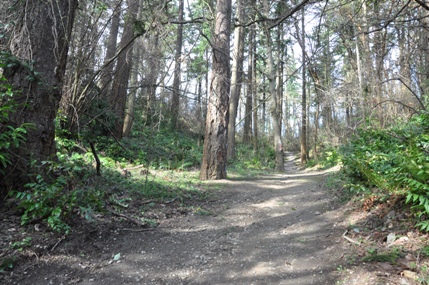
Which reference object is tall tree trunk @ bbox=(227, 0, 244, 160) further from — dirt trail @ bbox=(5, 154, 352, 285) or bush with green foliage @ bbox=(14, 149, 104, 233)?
bush with green foliage @ bbox=(14, 149, 104, 233)

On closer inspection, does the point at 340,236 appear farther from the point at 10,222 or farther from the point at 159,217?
the point at 10,222

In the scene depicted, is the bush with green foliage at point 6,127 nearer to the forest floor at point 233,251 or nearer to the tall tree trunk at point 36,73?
the tall tree trunk at point 36,73

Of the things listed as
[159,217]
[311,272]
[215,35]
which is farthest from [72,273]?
[215,35]

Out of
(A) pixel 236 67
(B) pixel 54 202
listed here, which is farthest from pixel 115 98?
(B) pixel 54 202

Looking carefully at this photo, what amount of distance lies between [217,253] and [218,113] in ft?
16.4

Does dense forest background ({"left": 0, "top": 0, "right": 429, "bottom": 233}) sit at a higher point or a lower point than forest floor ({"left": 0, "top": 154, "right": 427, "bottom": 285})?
higher

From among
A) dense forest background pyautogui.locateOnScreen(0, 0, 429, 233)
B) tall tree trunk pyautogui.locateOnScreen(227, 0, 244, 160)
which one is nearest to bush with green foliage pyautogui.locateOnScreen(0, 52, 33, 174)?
dense forest background pyautogui.locateOnScreen(0, 0, 429, 233)

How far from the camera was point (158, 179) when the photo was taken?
7.56 metres

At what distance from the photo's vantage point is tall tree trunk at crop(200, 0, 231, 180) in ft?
27.7

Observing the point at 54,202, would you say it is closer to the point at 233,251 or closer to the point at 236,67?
the point at 233,251

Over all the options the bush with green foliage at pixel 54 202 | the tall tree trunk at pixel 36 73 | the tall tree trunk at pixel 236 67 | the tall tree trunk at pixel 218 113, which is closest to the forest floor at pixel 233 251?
the bush with green foliage at pixel 54 202

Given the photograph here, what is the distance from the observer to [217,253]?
4.09m

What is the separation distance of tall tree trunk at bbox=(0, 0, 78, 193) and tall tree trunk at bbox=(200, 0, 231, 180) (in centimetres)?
420

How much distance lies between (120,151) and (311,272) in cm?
860
